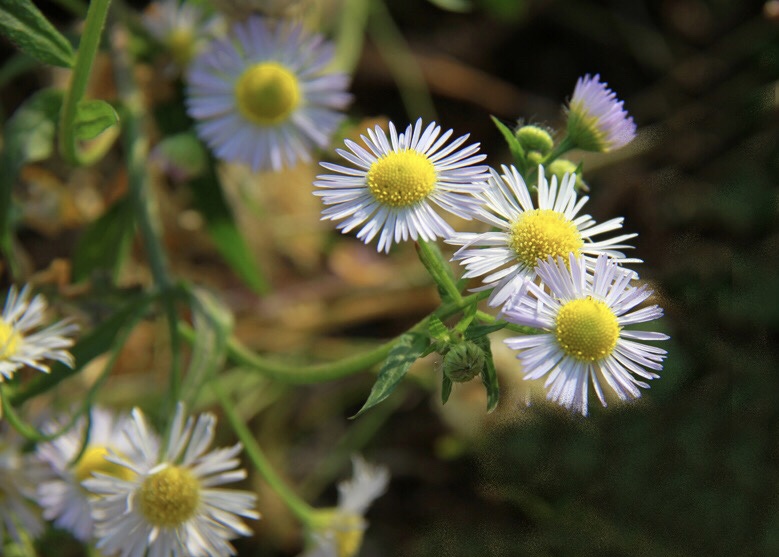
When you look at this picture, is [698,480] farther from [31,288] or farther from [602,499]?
[31,288]

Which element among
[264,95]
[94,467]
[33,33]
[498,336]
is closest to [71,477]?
[94,467]

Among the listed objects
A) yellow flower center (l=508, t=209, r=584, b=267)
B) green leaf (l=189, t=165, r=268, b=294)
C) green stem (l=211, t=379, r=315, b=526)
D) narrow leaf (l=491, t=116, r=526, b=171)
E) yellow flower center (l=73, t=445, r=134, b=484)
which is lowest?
yellow flower center (l=73, t=445, r=134, b=484)

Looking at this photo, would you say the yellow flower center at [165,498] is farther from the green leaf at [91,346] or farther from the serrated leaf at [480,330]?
the serrated leaf at [480,330]

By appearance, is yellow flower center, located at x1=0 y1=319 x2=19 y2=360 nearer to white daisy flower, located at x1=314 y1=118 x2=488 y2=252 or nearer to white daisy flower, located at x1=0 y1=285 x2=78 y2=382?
white daisy flower, located at x1=0 y1=285 x2=78 y2=382

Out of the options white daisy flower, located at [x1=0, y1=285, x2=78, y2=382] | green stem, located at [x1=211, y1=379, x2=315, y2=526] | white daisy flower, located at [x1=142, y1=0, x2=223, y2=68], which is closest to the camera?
white daisy flower, located at [x1=0, y1=285, x2=78, y2=382]

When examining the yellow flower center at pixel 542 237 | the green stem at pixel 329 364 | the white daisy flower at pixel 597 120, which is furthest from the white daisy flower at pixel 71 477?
the white daisy flower at pixel 597 120

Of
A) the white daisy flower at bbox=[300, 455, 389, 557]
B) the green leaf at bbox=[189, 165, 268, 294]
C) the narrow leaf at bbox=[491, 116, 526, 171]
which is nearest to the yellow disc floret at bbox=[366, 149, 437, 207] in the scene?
the narrow leaf at bbox=[491, 116, 526, 171]

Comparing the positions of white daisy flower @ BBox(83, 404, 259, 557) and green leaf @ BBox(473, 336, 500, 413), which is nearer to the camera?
green leaf @ BBox(473, 336, 500, 413)
